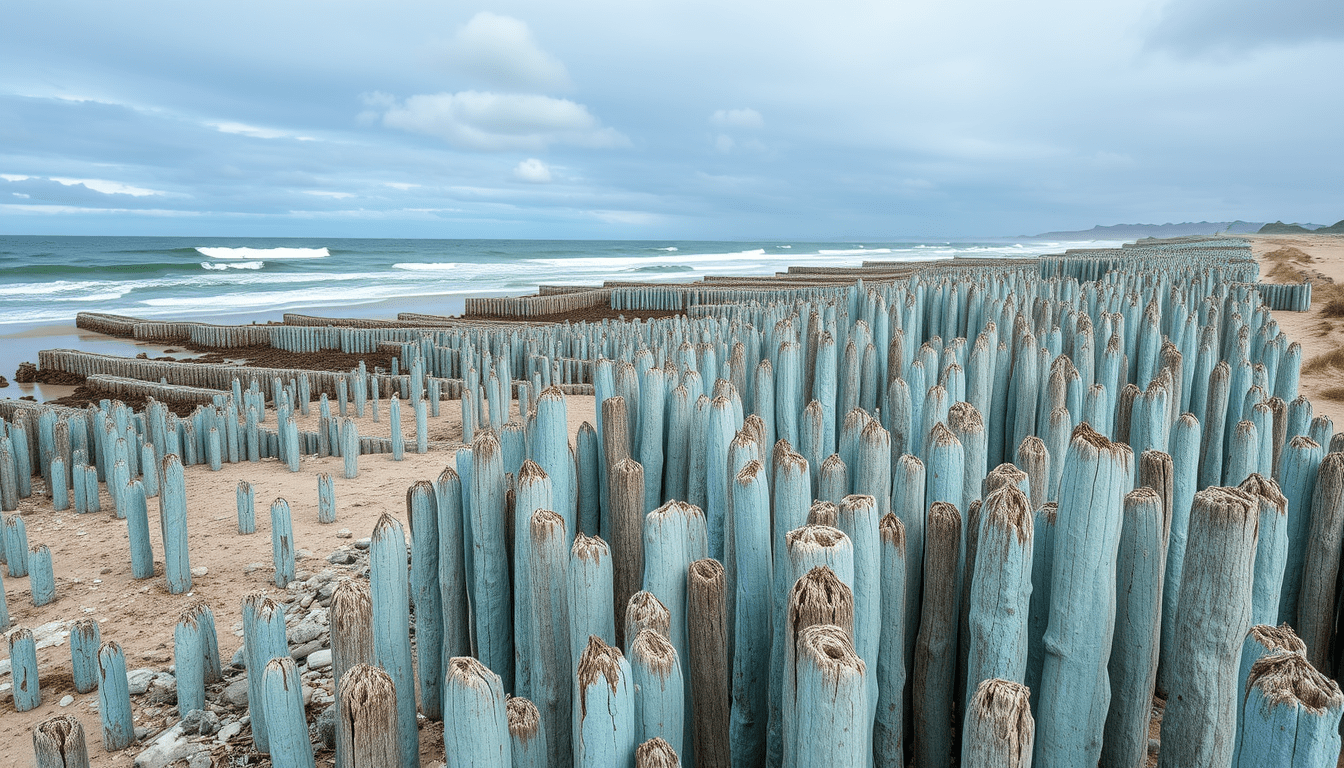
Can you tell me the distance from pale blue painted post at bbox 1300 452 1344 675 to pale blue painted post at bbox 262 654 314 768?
117 inches

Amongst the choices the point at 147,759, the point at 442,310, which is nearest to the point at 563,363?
the point at 147,759

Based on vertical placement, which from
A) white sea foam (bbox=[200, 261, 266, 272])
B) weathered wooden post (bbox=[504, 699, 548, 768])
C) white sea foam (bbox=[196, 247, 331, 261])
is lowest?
weathered wooden post (bbox=[504, 699, 548, 768])

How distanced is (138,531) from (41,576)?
513mm

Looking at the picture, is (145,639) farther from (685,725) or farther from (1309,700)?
(1309,700)

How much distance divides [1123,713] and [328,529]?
16.7ft

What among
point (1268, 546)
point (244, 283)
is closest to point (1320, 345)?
point (1268, 546)

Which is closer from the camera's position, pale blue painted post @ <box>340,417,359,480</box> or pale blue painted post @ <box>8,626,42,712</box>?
pale blue painted post @ <box>8,626,42,712</box>

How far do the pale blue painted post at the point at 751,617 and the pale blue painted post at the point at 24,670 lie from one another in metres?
3.13

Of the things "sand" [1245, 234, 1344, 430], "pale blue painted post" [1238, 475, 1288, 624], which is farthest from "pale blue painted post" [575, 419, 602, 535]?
"sand" [1245, 234, 1344, 430]

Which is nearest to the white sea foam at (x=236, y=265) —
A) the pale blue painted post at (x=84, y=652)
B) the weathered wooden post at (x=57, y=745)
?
the pale blue painted post at (x=84, y=652)

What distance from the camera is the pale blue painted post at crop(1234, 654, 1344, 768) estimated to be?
1185 mm

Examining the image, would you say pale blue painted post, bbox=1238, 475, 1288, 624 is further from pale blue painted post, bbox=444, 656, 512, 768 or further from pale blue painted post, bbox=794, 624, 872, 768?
pale blue painted post, bbox=444, 656, 512, 768

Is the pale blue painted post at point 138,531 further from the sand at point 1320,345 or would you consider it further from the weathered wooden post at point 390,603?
the sand at point 1320,345

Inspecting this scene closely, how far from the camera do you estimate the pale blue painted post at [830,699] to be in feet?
4.12
